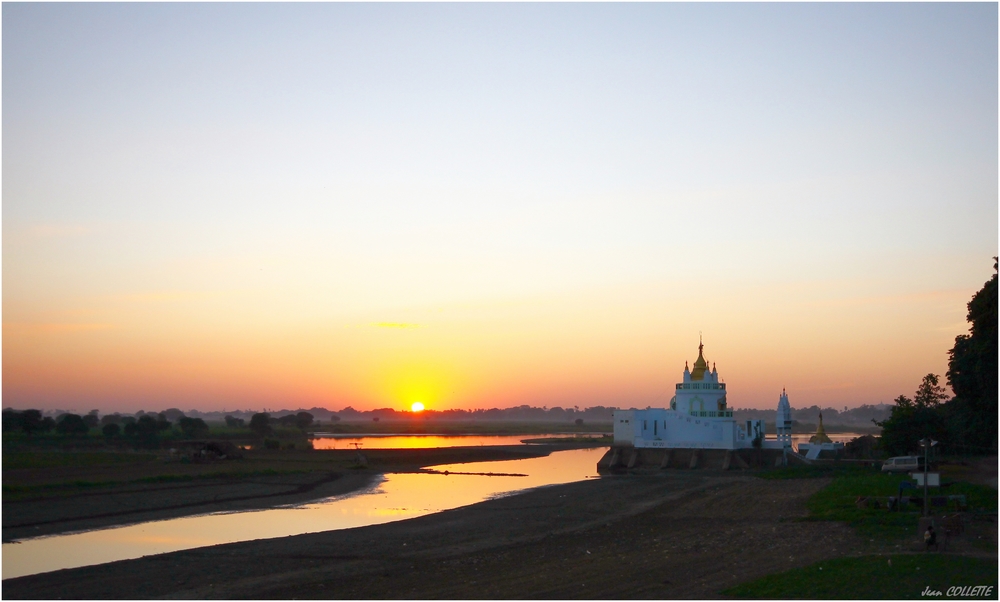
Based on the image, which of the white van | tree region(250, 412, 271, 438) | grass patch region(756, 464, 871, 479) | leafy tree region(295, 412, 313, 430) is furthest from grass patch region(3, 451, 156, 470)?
leafy tree region(295, 412, 313, 430)

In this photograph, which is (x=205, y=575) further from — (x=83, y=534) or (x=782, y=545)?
(x=782, y=545)

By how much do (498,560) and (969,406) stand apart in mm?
22301

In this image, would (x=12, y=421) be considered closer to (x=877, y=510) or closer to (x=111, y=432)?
(x=111, y=432)

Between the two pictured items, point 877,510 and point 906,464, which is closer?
point 877,510

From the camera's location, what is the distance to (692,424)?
58.8m

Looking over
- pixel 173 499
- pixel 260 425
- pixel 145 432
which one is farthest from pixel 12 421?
pixel 173 499

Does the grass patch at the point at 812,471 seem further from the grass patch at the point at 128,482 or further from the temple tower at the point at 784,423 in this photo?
the grass patch at the point at 128,482

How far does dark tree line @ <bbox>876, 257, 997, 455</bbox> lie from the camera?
30688 mm

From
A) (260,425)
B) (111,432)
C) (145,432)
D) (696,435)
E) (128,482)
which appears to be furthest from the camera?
(260,425)

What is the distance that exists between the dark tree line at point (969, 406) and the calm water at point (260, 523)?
19622mm

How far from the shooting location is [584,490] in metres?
43.7

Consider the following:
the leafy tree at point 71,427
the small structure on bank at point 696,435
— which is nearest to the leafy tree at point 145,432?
the leafy tree at point 71,427

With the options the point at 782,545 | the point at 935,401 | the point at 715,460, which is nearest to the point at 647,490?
the point at 715,460

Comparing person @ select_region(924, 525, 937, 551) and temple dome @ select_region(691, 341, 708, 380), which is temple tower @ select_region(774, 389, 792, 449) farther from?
person @ select_region(924, 525, 937, 551)
